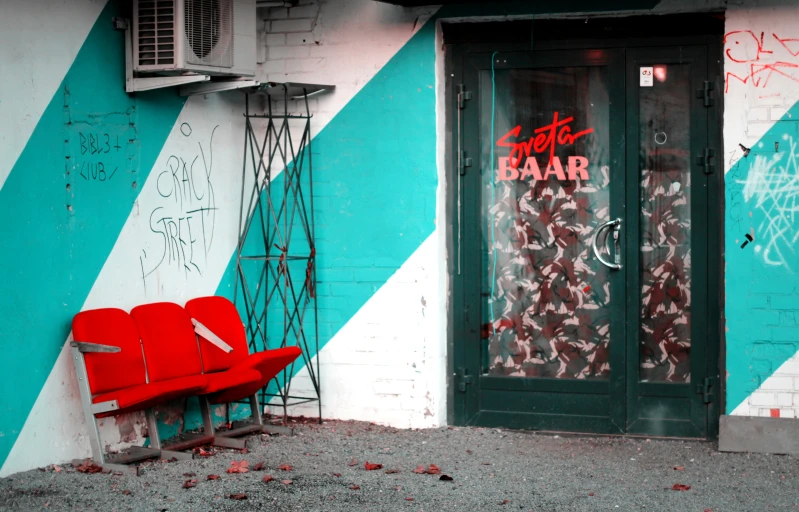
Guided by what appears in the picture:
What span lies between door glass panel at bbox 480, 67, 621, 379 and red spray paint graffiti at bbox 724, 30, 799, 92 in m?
0.70

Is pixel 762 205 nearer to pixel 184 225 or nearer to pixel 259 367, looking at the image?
pixel 259 367

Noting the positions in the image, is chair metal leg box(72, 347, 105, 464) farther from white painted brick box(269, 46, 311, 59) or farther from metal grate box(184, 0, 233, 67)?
white painted brick box(269, 46, 311, 59)

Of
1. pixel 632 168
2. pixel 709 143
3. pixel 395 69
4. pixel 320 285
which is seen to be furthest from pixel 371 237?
pixel 709 143

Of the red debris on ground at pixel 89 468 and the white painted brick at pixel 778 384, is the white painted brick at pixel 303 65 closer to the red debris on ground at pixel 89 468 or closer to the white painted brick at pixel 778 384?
the red debris on ground at pixel 89 468

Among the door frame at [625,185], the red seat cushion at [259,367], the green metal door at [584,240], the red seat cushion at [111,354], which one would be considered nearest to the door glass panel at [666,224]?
the green metal door at [584,240]

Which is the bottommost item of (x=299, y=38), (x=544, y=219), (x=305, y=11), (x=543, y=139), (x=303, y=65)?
(x=544, y=219)

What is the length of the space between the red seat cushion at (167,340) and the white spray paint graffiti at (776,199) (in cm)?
311

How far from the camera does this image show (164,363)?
205 inches

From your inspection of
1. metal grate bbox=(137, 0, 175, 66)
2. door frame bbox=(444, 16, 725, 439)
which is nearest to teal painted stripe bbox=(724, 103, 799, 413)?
door frame bbox=(444, 16, 725, 439)

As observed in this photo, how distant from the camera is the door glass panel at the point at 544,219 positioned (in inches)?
229

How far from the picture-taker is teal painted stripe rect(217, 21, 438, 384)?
5953 mm

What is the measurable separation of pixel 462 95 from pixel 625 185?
1.09 metres

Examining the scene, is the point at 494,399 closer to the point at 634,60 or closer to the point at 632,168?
the point at 632,168

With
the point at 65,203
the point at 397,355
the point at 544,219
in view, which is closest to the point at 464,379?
the point at 397,355
